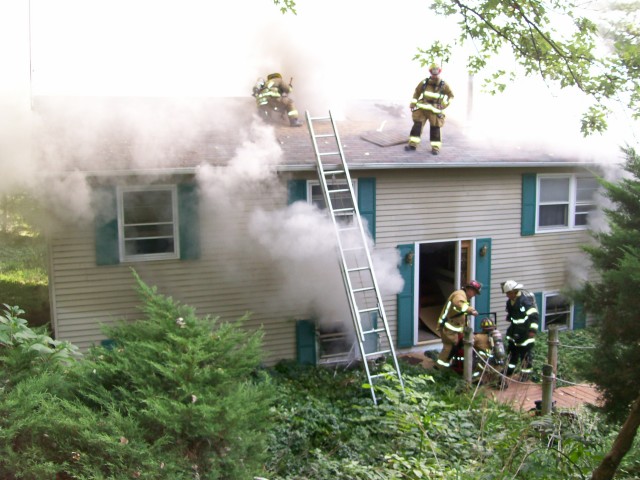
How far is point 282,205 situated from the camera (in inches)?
333

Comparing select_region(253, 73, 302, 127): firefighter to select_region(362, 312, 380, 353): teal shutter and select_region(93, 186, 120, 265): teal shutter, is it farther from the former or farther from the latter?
select_region(362, 312, 380, 353): teal shutter

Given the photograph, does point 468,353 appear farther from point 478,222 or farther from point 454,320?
point 478,222

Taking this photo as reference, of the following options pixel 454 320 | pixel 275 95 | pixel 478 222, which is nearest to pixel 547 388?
pixel 454 320

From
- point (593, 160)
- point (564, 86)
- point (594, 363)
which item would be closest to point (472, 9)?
point (564, 86)

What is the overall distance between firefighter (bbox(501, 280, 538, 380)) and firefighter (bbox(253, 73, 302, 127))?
4.52 meters

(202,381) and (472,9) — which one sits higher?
(472,9)

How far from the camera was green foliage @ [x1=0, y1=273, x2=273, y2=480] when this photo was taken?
368 centimetres

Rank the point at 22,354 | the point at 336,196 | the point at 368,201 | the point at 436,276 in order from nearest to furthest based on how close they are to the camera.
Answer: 1. the point at 22,354
2. the point at 336,196
3. the point at 368,201
4. the point at 436,276

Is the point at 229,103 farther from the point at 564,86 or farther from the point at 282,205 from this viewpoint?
the point at 564,86

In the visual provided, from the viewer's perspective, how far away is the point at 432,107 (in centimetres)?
956

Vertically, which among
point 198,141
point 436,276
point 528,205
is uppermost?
point 198,141

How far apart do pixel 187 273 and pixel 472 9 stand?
16.5 feet

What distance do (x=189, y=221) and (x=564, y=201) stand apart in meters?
6.81

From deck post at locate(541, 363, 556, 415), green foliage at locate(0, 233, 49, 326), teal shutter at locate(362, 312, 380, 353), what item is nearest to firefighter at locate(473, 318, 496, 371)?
teal shutter at locate(362, 312, 380, 353)
